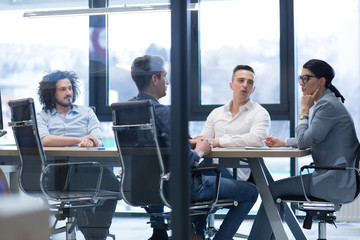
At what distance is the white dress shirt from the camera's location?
4.31 meters

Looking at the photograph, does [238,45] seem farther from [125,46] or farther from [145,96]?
[145,96]

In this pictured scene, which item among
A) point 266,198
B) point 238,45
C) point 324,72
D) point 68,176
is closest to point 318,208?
point 266,198

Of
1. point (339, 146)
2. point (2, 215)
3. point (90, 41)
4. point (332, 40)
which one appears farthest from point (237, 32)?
point (2, 215)

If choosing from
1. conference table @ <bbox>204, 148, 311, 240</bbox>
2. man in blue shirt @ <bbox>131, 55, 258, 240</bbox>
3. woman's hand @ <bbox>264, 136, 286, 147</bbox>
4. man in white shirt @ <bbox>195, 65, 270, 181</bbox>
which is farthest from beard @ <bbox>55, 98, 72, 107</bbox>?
man in white shirt @ <bbox>195, 65, 270, 181</bbox>

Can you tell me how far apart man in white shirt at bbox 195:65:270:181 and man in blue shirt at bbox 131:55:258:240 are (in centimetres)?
82

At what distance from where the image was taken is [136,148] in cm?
283

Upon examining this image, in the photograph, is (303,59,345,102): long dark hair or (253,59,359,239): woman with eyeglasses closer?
(253,59,359,239): woman with eyeglasses

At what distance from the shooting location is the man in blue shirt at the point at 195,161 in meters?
2.34

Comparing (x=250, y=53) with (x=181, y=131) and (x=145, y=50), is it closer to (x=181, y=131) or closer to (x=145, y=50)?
(x=145, y=50)

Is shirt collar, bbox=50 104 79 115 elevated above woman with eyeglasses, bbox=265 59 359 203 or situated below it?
above

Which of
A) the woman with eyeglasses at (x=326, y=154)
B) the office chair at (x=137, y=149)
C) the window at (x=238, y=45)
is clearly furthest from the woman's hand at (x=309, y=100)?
the window at (x=238, y=45)

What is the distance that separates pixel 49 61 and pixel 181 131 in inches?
48.9

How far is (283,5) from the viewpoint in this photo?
5.81 m

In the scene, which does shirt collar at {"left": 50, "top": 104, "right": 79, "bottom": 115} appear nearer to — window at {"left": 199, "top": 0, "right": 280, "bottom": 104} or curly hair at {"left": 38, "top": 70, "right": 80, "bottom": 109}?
curly hair at {"left": 38, "top": 70, "right": 80, "bottom": 109}
